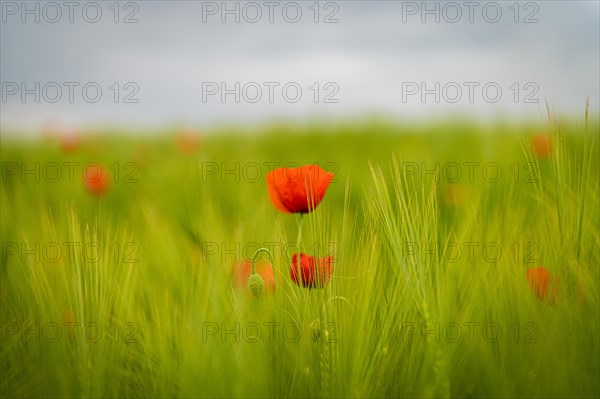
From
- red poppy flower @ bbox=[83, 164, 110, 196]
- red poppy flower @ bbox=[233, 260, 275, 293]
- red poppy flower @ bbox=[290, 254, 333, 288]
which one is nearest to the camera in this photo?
red poppy flower @ bbox=[290, 254, 333, 288]

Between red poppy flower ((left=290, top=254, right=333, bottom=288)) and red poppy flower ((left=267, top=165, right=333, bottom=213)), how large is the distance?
6 cm

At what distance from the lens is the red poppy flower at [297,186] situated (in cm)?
63

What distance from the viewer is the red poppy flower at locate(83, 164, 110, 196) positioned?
137cm

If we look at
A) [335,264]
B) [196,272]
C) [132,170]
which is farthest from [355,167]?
[335,264]

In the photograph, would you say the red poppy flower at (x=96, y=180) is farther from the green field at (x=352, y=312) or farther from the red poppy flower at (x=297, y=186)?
the red poppy flower at (x=297, y=186)

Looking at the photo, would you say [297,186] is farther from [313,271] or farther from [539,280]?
[539,280]

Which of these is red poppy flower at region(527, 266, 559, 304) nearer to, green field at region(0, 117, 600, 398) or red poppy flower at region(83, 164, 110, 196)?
green field at region(0, 117, 600, 398)

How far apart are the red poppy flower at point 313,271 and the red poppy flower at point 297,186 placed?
6cm

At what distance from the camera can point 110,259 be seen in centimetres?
68

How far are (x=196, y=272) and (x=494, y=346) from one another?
0.36 m

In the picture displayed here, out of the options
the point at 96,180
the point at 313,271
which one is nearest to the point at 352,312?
the point at 313,271

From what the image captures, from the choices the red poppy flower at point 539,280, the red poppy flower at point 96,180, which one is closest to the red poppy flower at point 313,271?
the red poppy flower at point 539,280

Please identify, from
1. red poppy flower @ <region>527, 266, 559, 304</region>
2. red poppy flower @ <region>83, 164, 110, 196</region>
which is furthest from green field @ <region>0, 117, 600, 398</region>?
red poppy flower @ <region>83, 164, 110, 196</region>

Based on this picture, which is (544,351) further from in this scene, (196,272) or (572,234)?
(196,272)
